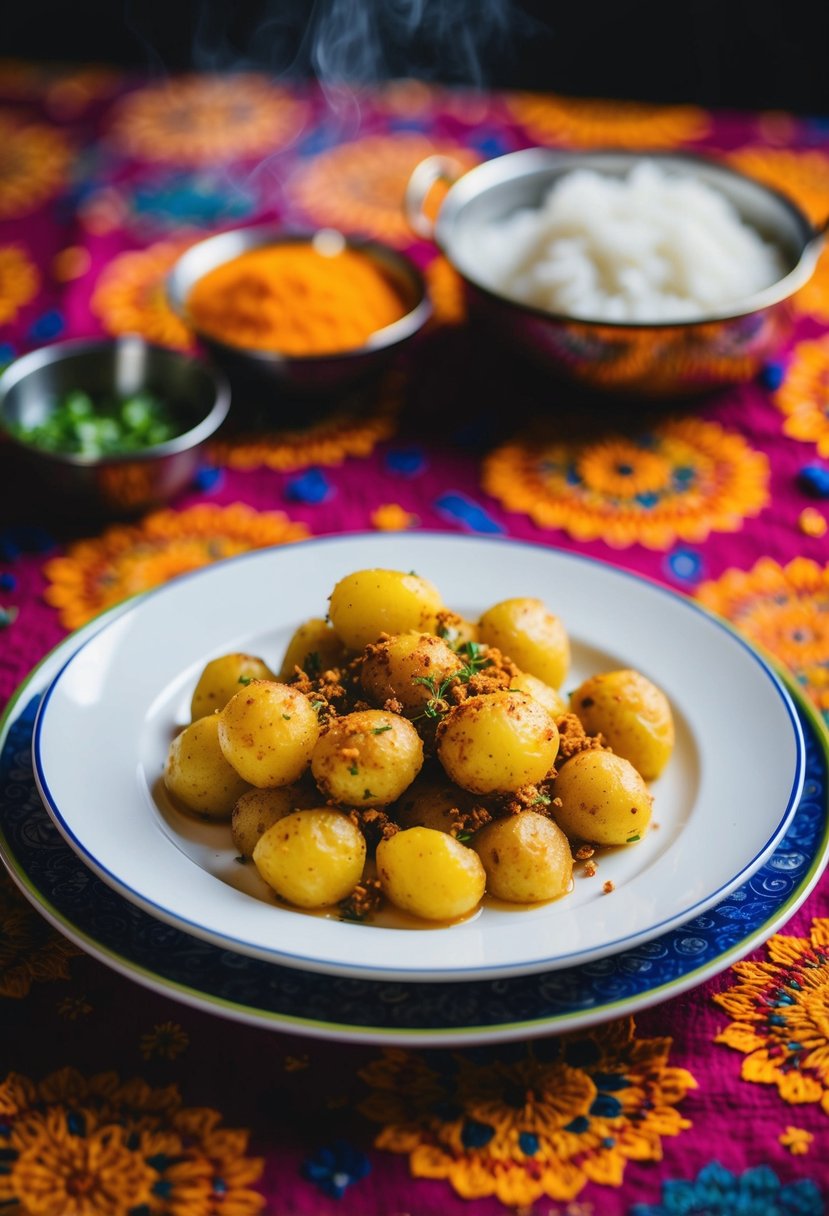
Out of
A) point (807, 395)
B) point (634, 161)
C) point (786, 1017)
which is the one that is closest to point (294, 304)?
point (634, 161)

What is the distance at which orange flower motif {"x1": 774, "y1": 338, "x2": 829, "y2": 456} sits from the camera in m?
2.68

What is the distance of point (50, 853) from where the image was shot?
1.55 meters

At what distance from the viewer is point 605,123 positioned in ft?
12.4

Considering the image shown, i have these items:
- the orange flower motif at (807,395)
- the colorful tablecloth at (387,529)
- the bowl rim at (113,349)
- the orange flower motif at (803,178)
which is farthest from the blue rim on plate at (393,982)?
the orange flower motif at (803,178)

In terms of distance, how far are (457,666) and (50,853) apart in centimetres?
55

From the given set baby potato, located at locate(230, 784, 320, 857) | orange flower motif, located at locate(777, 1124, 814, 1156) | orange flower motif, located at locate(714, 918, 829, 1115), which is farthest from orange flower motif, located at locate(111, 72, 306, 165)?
orange flower motif, located at locate(777, 1124, 814, 1156)

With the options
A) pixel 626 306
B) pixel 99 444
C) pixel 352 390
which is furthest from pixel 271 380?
pixel 626 306

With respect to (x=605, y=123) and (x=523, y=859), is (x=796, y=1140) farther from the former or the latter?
(x=605, y=123)

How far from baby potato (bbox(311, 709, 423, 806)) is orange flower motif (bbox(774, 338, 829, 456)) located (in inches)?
60.0

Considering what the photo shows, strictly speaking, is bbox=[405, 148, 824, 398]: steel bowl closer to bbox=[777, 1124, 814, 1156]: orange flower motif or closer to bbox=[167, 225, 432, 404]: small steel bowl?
bbox=[167, 225, 432, 404]: small steel bowl

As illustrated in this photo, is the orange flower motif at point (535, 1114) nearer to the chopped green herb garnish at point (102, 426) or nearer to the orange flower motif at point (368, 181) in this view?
the chopped green herb garnish at point (102, 426)

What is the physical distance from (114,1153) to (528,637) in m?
0.81

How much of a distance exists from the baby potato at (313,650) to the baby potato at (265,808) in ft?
0.74

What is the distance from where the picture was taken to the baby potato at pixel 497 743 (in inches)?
56.6
